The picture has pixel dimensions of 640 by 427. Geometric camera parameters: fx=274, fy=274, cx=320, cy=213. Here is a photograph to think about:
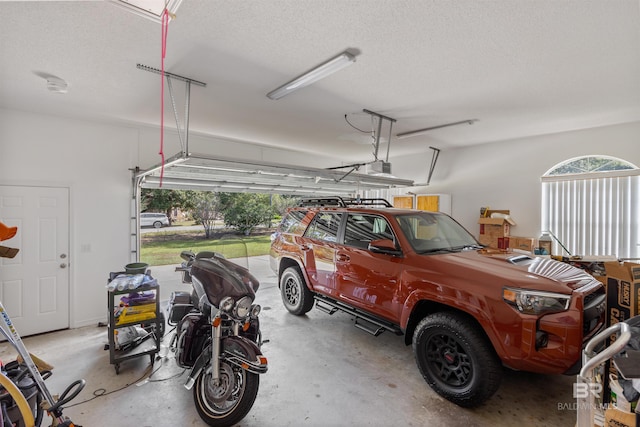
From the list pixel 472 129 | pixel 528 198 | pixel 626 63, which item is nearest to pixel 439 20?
pixel 626 63

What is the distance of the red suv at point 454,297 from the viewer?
204 centimetres

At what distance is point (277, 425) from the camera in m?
2.18

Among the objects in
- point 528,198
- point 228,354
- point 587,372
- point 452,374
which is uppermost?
point 528,198

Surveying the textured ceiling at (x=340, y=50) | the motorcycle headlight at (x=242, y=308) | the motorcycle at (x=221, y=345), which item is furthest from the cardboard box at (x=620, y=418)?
the textured ceiling at (x=340, y=50)

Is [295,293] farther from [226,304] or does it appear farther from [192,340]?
[226,304]

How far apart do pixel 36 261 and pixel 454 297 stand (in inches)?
210

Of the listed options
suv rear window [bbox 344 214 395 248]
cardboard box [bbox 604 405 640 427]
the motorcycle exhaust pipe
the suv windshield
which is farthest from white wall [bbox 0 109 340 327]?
cardboard box [bbox 604 405 640 427]

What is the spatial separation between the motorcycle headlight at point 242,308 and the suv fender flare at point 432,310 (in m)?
1.52

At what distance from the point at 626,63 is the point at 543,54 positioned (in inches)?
35.1

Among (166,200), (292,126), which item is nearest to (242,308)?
(292,126)

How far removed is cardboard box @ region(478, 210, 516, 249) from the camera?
5191mm

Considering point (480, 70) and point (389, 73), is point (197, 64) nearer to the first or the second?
point (389, 73)

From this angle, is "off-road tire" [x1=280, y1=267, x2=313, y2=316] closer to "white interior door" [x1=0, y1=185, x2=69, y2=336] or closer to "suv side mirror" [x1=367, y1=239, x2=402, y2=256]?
"suv side mirror" [x1=367, y1=239, x2=402, y2=256]

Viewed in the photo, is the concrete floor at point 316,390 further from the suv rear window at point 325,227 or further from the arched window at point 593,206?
the arched window at point 593,206
